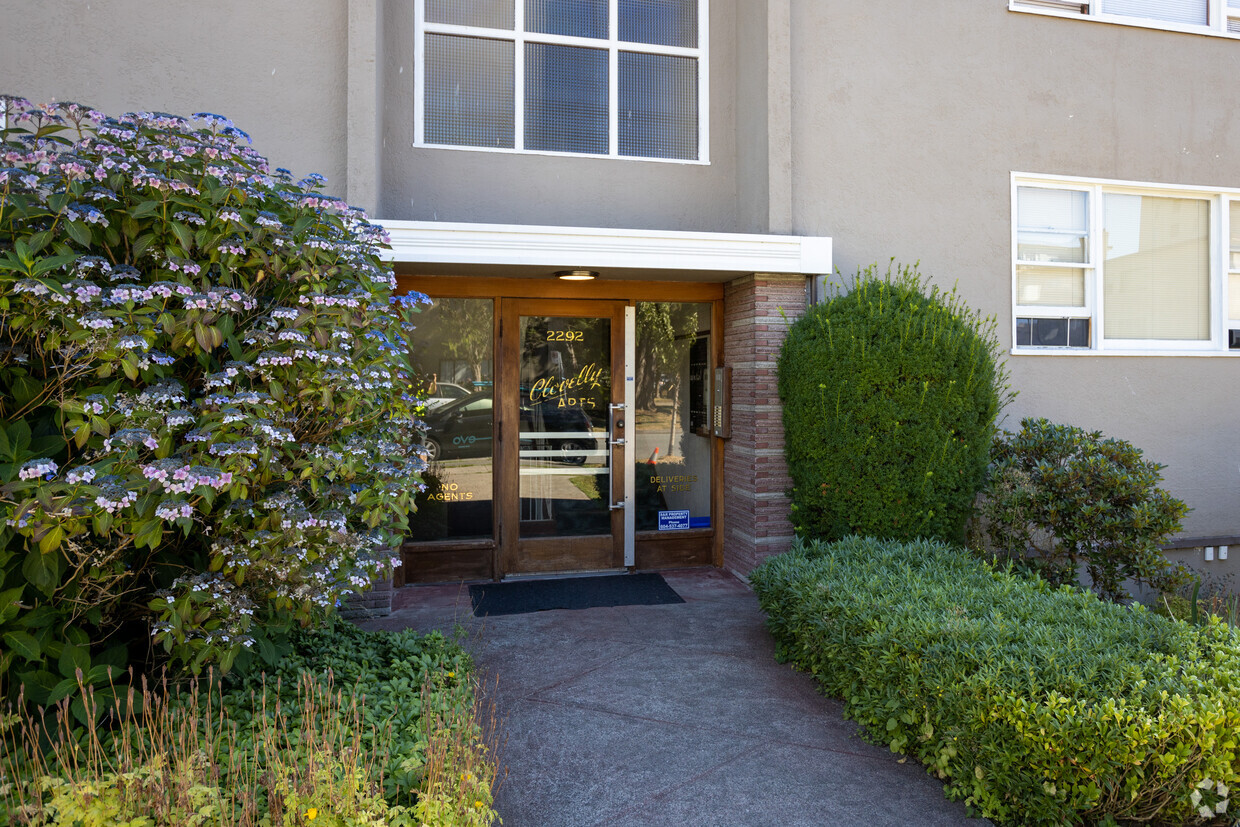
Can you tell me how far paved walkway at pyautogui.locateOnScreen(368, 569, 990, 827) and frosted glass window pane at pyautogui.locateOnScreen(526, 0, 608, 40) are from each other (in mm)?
4908

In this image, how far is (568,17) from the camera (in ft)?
22.6

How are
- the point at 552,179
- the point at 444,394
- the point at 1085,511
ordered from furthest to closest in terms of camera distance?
1. the point at 444,394
2. the point at 552,179
3. the point at 1085,511

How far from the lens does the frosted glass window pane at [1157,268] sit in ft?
24.8

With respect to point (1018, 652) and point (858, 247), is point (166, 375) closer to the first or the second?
point (1018, 652)

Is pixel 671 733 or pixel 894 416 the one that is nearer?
pixel 671 733

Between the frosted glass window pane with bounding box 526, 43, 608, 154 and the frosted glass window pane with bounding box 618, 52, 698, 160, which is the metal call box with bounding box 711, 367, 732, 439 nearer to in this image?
the frosted glass window pane with bounding box 618, 52, 698, 160

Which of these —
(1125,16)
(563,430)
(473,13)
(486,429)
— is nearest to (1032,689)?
(563,430)

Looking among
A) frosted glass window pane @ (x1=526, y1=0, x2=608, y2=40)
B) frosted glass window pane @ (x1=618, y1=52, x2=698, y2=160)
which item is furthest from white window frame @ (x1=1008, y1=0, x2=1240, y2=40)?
frosted glass window pane @ (x1=526, y1=0, x2=608, y2=40)

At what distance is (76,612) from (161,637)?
34 centimetres

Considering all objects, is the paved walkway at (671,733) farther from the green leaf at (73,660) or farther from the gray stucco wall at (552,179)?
the gray stucco wall at (552,179)

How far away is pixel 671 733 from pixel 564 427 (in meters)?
3.55

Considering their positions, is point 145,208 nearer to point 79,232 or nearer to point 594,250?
point 79,232

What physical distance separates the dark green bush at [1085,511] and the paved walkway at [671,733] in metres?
2.02

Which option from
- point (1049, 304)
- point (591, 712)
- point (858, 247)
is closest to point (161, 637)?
point (591, 712)
